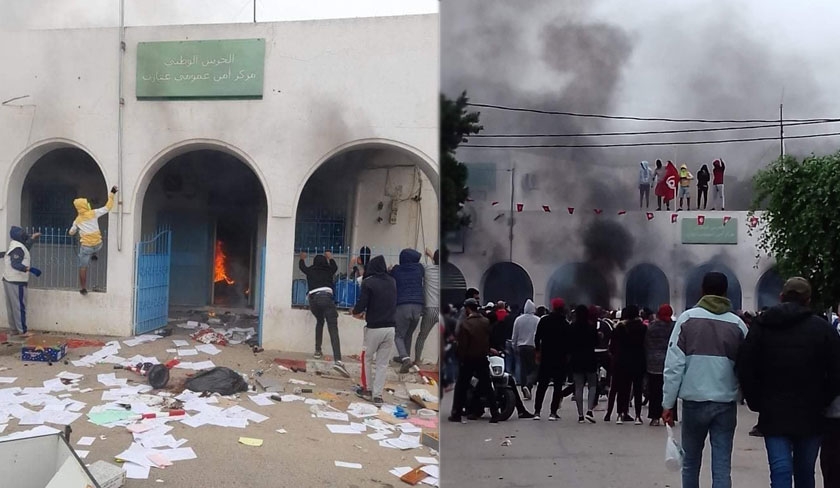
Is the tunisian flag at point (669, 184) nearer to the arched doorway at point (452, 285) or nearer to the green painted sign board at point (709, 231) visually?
the green painted sign board at point (709, 231)

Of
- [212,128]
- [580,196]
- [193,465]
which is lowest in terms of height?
[193,465]

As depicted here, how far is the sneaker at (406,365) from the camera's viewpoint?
3.02 metres

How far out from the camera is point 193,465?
240cm

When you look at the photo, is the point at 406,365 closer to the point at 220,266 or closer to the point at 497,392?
the point at 220,266

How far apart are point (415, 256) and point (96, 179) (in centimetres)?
218

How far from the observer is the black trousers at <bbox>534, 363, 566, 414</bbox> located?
72 centimetres

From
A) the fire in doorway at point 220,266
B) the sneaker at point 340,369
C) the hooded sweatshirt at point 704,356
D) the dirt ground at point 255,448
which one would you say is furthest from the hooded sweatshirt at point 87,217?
the hooded sweatshirt at point 704,356

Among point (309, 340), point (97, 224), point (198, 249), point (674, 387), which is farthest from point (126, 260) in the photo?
point (674, 387)

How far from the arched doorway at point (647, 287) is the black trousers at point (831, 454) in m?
1.18

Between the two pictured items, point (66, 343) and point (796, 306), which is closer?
point (796, 306)

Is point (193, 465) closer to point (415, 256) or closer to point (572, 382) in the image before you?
point (415, 256)

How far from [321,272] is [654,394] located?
2917mm

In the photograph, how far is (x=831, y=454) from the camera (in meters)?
1.68

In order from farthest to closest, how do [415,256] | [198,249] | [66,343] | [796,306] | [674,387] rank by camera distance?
[198,249] → [66,343] → [415,256] → [674,387] → [796,306]
